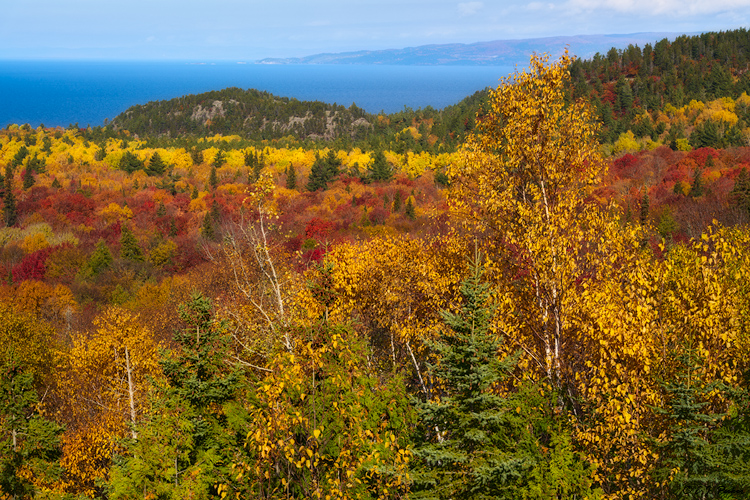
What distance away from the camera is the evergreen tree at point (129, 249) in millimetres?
78831

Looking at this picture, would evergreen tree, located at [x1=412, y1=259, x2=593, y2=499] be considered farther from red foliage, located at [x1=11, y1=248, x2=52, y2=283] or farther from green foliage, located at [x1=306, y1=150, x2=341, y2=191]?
green foliage, located at [x1=306, y1=150, x2=341, y2=191]

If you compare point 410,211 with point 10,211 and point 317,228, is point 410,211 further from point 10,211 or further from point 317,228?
point 10,211

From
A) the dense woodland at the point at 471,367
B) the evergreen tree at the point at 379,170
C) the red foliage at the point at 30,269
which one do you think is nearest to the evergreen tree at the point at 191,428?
the dense woodland at the point at 471,367

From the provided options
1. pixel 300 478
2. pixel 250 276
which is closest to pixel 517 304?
pixel 300 478

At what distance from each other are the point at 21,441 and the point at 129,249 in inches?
2386

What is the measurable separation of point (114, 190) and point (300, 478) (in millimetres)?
129486

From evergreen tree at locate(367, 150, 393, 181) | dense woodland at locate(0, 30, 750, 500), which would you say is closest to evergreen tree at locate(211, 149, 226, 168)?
evergreen tree at locate(367, 150, 393, 181)

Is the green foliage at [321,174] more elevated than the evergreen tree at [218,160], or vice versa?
the evergreen tree at [218,160]

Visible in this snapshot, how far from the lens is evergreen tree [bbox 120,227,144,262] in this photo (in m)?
78.8

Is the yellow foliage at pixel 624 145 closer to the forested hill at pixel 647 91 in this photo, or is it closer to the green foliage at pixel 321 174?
the forested hill at pixel 647 91

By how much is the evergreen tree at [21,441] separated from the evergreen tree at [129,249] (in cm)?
5846

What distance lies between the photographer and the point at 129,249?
7944 cm

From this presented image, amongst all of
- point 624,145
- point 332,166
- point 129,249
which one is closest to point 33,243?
point 129,249

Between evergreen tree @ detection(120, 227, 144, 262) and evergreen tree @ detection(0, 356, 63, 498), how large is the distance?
58.5 metres
